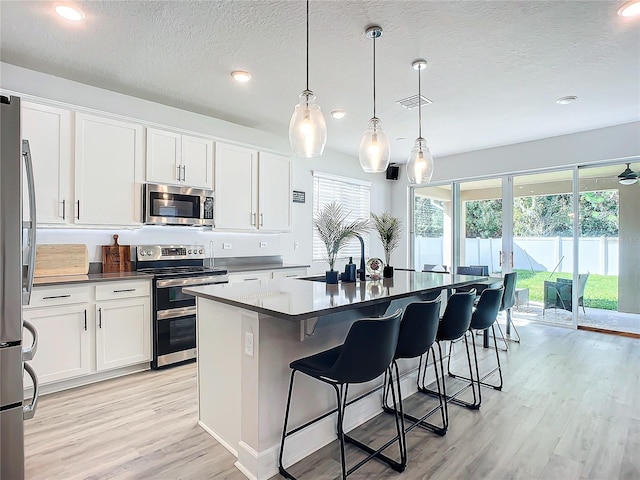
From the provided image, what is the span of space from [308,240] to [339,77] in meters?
2.83

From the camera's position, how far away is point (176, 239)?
4.14 meters

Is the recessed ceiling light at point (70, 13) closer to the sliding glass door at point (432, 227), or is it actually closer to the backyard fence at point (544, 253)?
the sliding glass door at point (432, 227)

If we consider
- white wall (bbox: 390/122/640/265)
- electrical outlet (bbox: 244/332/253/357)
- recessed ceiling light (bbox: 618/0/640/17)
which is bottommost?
electrical outlet (bbox: 244/332/253/357)

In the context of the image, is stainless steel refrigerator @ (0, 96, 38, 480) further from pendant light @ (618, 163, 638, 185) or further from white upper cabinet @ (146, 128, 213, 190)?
pendant light @ (618, 163, 638, 185)

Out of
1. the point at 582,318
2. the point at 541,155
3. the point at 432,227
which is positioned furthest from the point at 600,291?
the point at 432,227

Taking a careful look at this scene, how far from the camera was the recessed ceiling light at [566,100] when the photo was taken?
12.3 feet

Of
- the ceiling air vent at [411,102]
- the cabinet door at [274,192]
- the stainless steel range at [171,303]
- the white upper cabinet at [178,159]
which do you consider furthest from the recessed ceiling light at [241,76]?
the stainless steel range at [171,303]

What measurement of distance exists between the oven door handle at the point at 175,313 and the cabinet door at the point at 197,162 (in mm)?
1335

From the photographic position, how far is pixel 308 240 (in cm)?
567

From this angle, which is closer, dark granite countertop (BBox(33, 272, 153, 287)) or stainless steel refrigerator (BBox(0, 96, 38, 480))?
stainless steel refrigerator (BBox(0, 96, 38, 480))

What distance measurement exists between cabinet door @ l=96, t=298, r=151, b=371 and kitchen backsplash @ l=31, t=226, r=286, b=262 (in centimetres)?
67

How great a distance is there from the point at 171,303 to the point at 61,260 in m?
1.02

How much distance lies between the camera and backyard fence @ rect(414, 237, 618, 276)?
5.03m

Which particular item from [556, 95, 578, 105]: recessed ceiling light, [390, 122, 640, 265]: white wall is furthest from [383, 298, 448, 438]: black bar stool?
[390, 122, 640, 265]: white wall
